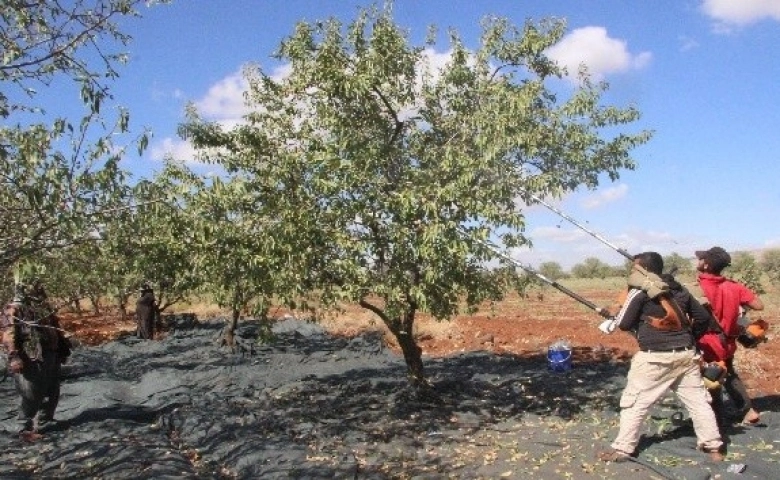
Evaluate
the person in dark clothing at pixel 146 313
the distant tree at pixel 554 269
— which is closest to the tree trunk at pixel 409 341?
the person in dark clothing at pixel 146 313

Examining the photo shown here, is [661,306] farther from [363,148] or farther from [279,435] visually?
[279,435]

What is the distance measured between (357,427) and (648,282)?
3.74m

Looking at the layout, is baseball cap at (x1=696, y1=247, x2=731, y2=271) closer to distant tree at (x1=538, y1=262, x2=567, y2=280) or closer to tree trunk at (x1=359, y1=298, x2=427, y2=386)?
tree trunk at (x1=359, y1=298, x2=427, y2=386)

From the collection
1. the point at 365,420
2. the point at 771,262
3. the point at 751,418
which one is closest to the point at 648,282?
the point at 751,418

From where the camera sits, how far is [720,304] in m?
6.38

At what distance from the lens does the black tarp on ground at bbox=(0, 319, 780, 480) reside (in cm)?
611

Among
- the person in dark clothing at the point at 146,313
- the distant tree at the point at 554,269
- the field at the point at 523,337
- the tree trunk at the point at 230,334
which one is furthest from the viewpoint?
the distant tree at the point at 554,269

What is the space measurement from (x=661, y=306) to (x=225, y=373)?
7.84 metres

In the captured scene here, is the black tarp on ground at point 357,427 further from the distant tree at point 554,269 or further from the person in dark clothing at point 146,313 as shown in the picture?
the distant tree at point 554,269

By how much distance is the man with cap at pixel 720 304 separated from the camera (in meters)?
6.26

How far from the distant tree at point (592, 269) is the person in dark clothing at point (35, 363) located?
188 ft

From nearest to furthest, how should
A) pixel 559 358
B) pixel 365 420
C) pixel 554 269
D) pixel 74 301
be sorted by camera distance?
pixel 74 301
pixel 365 420
pixel 559 358
pixel 554 269

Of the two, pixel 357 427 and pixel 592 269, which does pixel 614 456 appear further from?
pixel 592 269

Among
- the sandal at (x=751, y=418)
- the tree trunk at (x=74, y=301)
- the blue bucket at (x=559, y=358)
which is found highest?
the tree trunk at (x=74, y=301)
